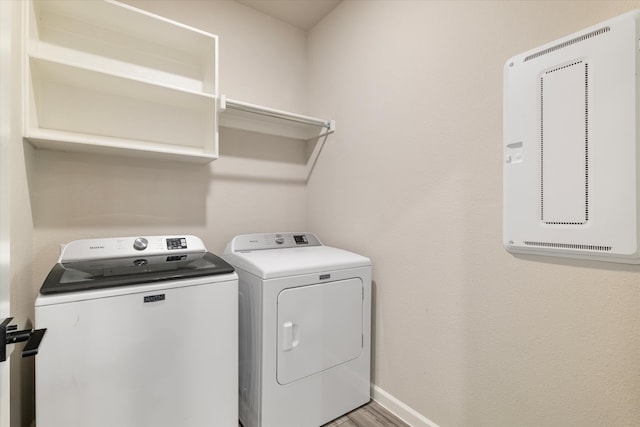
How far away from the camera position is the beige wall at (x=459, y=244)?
41.9 inches

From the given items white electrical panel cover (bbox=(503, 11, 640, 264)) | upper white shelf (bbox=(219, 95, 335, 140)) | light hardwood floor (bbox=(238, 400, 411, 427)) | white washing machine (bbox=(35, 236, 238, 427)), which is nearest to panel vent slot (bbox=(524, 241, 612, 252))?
white electrical panel cover (bbox=(503, 11, 640, 264))

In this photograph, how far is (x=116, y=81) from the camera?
1.58m

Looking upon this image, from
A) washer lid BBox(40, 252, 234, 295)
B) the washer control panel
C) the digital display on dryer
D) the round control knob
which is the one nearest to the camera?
washer lid BBox(40, 252, 234, 295)

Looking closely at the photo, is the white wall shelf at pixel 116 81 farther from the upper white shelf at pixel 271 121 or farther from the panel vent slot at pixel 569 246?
the panel vent slot at pixel 569 246

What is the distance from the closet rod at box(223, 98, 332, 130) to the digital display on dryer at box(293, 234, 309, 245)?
870 millimetres

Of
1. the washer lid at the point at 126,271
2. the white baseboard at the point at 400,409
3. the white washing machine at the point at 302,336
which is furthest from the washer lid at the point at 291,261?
the white baseboard at the point at 400,409

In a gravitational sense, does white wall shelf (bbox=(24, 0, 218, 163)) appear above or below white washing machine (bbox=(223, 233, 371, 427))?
above

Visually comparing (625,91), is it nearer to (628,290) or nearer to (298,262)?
(628,290)

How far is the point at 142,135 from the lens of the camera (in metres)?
1.87

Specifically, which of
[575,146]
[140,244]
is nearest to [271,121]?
[140,244]

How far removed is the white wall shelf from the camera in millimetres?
1491

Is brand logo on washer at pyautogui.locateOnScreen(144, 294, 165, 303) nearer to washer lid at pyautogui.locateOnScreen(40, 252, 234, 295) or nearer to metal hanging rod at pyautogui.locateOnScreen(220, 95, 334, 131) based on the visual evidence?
washer lid at pyautogui.locateOnScreen(40, 252, 234, 295)

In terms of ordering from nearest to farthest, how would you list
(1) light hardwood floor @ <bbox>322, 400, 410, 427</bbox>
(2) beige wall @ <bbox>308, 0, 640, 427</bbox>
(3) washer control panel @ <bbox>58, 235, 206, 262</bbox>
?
(2) beige wall @ <bbox>308, 0, 640, 427</bbox>
(3) washer control panel @ <bbox>58, 235, 206, 262</bbox>
(1) light hardwood floor @ <bbox>322, 400, 410, 427</bbox>

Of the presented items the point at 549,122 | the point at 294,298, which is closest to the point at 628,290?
the point at 549,122
